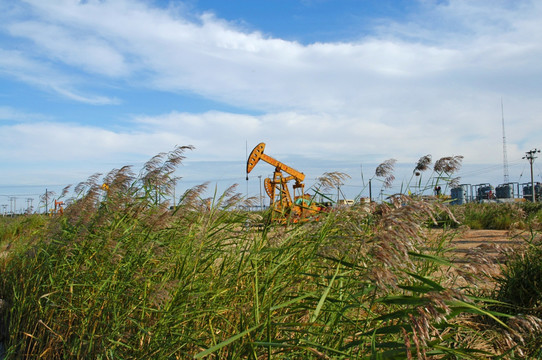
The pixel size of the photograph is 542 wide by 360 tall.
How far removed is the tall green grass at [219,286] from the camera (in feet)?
7.37

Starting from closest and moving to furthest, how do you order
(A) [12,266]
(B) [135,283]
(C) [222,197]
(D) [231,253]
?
(B) [135,283], (D) [231,253], (C) [222,197], (A) [12,266]

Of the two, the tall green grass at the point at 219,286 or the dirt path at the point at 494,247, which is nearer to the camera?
the tall green grass at the point at 219,286

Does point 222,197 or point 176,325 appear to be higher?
point 222,197

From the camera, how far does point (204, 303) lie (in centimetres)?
289

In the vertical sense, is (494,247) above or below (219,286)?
above

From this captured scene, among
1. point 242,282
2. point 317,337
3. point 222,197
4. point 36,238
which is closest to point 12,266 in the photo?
point 36,238

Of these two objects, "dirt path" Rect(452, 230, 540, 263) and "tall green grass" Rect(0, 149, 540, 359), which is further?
"dirt path" Rect(452, 230, 540, 263)

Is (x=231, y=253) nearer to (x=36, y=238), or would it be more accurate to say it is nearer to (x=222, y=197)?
(x=222, y=197)

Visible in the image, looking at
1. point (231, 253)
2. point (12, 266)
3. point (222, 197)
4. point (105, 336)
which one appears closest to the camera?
point (105, 336)

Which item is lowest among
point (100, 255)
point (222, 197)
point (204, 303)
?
point (204, 303)

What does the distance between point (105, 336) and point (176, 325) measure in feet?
1.74

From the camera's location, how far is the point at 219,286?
2.93 m

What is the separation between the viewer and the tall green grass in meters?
2.25

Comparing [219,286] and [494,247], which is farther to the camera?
[219,286]
